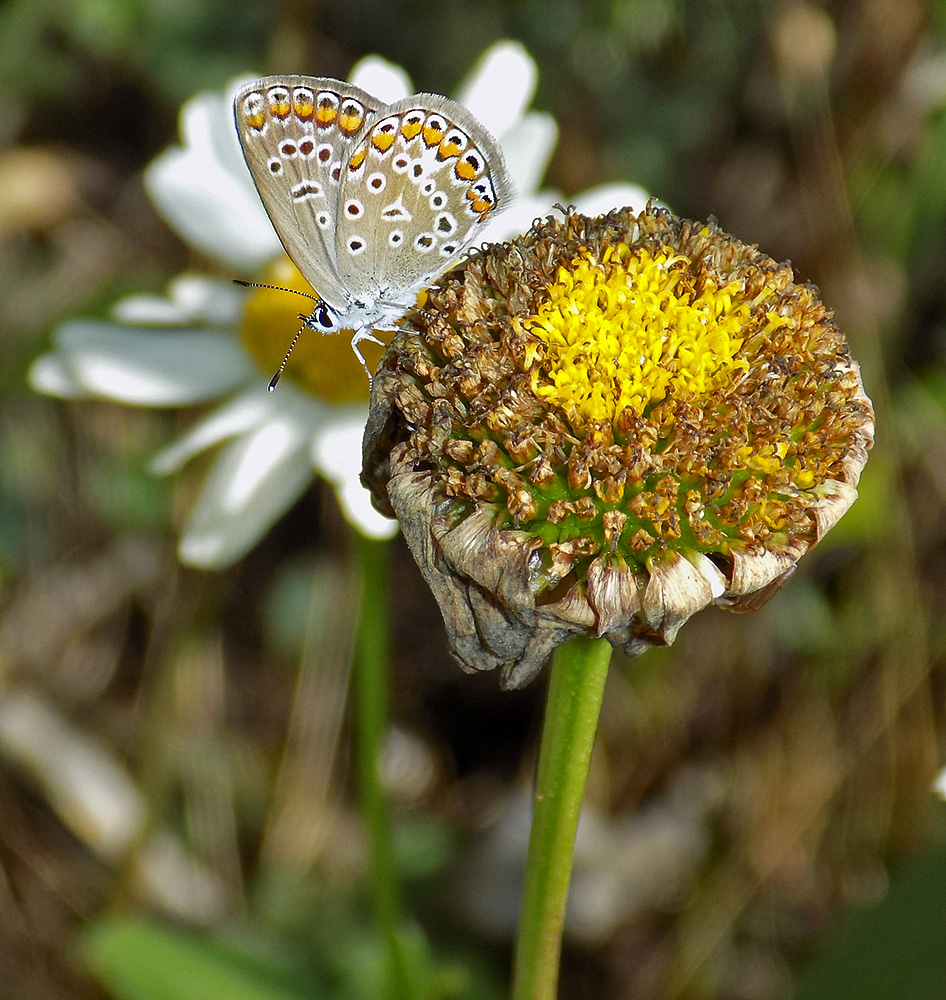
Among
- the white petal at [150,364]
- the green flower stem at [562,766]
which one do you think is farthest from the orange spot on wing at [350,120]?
the green flower stem at [562,766]

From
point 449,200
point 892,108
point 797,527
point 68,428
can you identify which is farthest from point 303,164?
point 892,108

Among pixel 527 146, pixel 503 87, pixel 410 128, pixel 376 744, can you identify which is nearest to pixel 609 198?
pixel 527 146

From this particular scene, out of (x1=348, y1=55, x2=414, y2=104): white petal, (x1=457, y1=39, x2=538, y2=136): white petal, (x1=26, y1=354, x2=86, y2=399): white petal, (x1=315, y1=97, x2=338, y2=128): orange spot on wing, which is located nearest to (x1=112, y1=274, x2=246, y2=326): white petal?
(x1=26, y1=354, x2=86, y2=399): white petal

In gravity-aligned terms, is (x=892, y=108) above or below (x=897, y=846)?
above

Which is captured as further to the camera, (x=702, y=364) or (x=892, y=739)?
(x=892, y=739)

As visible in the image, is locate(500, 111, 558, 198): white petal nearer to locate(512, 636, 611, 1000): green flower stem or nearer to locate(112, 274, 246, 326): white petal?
locate(112, 274, 246, 326): white petal

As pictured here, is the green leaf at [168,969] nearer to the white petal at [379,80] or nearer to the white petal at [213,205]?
the white petal at [213,205]

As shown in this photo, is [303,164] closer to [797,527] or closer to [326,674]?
[797,527]

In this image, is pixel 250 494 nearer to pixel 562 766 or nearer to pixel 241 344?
pixel 241 344
